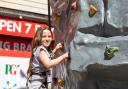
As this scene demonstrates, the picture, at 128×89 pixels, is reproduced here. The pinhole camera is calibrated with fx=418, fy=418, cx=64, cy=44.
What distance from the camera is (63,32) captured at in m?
3.80

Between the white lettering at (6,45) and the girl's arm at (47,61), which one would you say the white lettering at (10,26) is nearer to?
the white lettering at (6,45)

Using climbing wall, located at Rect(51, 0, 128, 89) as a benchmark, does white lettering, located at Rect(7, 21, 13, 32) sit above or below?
above

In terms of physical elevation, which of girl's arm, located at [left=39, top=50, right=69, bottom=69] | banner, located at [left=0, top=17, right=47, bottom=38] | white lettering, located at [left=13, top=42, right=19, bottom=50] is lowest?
girl's arm, located at [left=39, top=50, right=69, bottom=69]

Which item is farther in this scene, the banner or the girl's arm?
the banner

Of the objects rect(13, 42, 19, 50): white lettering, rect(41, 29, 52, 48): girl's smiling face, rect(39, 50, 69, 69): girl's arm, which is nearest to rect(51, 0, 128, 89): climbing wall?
rect(39, 50, 69, 69): girl's arm

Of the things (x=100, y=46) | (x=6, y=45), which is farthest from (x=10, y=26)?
(x=100, y=46)

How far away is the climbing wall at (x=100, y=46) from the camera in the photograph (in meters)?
2.91

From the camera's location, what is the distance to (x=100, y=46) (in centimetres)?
299

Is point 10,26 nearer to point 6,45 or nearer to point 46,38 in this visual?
point 6,45

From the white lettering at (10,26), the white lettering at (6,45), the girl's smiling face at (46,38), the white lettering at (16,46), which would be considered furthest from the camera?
the white lettering at (16,46)

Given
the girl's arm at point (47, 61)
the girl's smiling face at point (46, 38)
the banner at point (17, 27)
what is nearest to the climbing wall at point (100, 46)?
the girl's arm at point (47, 61)

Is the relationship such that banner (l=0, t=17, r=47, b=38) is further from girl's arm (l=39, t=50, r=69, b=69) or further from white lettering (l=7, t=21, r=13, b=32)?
girl's arm (l=39, t=50, r=69, b=69)

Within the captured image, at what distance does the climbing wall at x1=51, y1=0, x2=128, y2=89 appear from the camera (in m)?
2.91

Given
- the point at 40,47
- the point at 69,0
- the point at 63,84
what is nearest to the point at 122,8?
the point at 69,0
